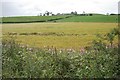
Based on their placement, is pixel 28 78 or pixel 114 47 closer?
pixel 28 78

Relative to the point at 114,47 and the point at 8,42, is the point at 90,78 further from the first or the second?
the point at 8,42

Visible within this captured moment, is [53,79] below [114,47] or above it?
below

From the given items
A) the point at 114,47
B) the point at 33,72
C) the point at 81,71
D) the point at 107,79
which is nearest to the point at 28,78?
the point at 33,72

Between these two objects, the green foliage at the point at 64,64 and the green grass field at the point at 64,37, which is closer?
the green foliage at the point at 64,64

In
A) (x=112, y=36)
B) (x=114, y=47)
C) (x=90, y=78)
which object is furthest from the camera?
(x=112, y=36)

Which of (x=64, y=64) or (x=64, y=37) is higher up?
(x=64, y=64)

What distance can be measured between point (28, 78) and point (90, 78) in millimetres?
1538

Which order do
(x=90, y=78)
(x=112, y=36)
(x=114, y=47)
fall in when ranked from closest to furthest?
(x=90, y=78)
(x=114, y=47)
(x=112, y=36)

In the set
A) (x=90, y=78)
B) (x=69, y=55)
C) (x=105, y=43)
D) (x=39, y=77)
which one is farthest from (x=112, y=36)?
(x=39, y=77)

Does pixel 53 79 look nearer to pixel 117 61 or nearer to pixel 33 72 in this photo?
pixel 33 72

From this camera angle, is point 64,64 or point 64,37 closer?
point 64,64

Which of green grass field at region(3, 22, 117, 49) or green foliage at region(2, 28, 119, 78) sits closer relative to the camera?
green foliage at region(2, 28, 119, 78)

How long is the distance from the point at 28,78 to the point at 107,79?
1.95m

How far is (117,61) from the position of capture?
8.91 m
